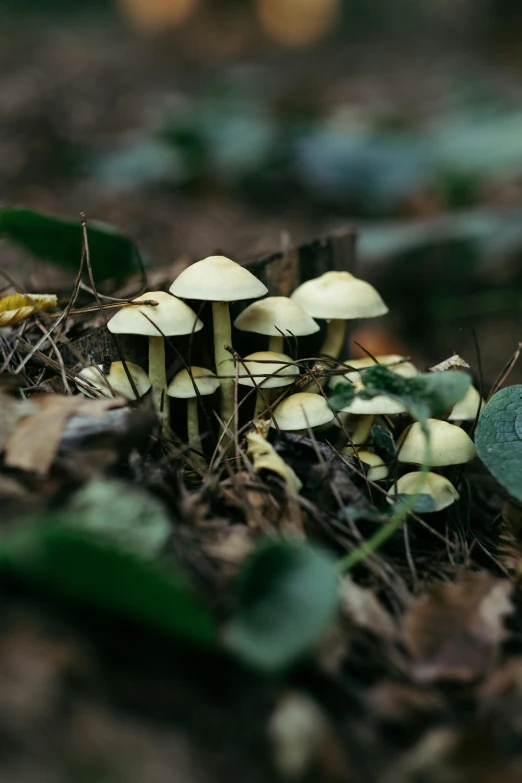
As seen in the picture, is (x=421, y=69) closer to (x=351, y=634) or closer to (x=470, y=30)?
(x=470, y=30)

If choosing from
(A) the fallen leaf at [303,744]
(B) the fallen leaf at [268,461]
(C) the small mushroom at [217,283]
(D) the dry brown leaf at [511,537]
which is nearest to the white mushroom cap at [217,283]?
(C) the small mushroom at [217,283]

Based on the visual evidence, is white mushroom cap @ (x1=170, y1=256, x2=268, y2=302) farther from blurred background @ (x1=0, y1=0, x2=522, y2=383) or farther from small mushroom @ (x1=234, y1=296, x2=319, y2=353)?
blurred background @ (x1=0, y1=0, x2=522, y2=383)

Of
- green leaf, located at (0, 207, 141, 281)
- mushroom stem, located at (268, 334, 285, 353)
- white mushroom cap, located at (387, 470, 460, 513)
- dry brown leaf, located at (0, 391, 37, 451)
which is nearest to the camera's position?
dry brown leaf, located at (0, 391, 37, 451)

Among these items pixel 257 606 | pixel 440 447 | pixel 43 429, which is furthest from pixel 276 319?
pixel 257 606

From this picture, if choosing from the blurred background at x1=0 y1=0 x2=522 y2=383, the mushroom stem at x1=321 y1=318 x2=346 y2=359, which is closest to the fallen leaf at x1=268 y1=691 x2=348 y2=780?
the mushroom stem at x1=321 y1=318 x2=346 y2=359

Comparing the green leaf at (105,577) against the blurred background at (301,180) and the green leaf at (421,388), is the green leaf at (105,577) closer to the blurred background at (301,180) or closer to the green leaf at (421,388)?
the green leaf at (421,388)
